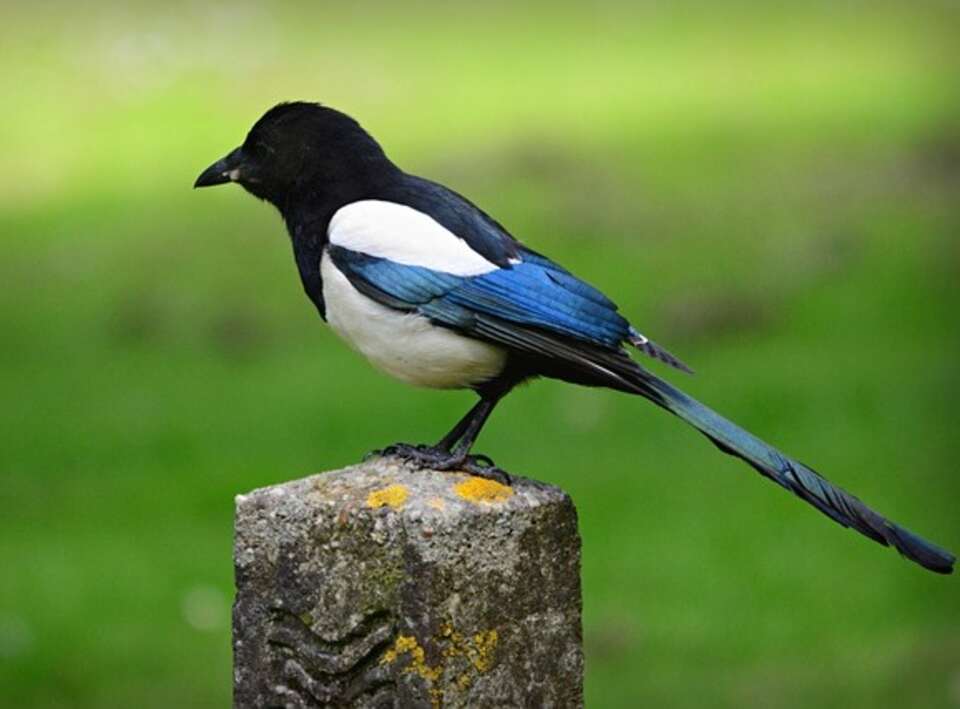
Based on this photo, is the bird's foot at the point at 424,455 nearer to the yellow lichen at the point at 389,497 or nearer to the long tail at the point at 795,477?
the yellow lichen at the point at 389,497

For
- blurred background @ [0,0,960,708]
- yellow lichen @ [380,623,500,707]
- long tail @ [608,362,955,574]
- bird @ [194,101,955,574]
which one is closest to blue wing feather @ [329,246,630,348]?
bird @ [194,101,955,574]

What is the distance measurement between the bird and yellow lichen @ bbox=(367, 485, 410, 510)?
0.63ft

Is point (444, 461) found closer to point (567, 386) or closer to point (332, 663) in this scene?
point (332, 663)

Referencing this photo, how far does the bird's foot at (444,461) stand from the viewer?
211 inches

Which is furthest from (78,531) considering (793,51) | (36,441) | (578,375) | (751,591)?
(793,51)

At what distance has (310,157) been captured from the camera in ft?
18.7

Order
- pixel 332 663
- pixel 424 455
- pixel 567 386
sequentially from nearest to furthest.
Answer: pixel 332 663 < pixel 424 455 < pixel 567 386

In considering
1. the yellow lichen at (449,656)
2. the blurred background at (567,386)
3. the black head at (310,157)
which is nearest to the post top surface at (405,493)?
the yellow lichen at (449,656)

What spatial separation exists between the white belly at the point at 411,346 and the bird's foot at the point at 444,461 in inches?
5.9

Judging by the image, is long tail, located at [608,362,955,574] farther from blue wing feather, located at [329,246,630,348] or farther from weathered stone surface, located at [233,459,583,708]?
weathered stone surface, located at [233,459,583,708]

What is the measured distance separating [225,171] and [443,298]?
27.3 inches

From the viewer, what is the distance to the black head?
5652 millimetres

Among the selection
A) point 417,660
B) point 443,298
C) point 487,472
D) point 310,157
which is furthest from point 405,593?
point 310,157

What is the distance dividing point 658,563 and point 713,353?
2794 mm
